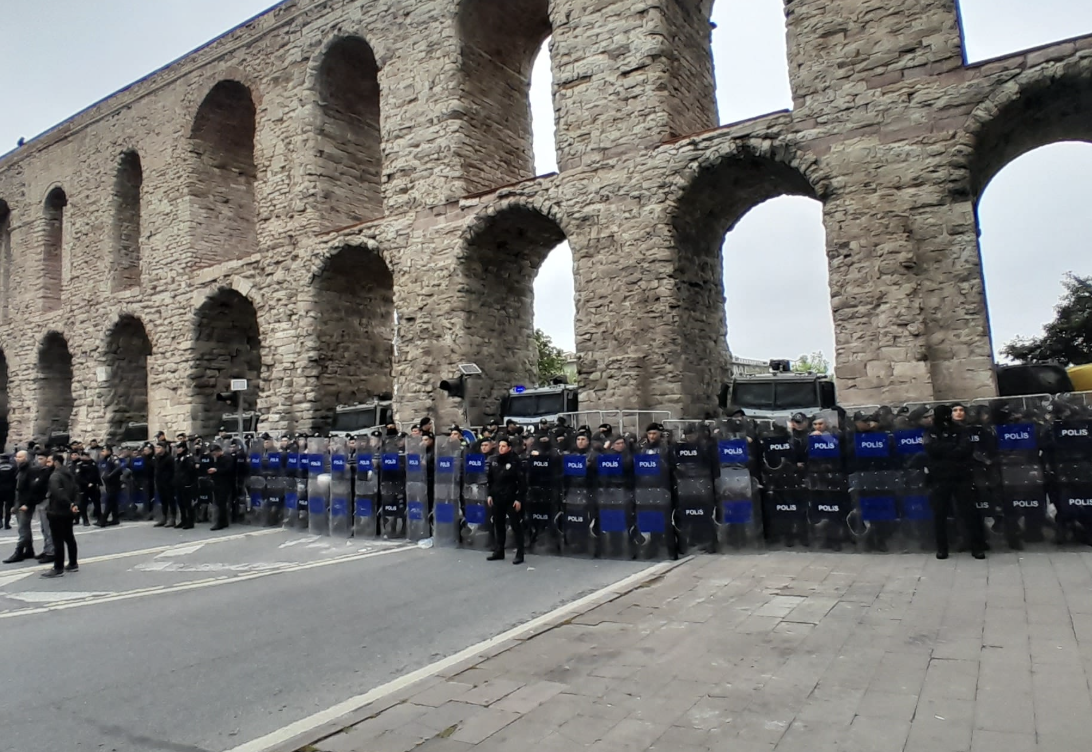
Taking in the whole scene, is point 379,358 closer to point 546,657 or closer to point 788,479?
point 788,479

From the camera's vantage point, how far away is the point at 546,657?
4.37 metres

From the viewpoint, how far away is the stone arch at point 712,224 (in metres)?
12.3

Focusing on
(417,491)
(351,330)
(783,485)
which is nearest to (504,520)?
(417,491)

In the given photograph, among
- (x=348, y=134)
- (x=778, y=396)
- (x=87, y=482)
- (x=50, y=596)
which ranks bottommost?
(x=50, y=596)

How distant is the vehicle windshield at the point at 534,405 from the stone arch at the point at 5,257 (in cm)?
2576

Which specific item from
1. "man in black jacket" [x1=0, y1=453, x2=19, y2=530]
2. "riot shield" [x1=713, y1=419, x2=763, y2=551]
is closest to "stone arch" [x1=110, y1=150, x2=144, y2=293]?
"man in black jacket" [x1=0, y1=453, x2=19, y2=530]

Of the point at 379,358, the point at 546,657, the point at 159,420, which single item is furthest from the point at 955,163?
the point at 159,420

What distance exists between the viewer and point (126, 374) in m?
23.1

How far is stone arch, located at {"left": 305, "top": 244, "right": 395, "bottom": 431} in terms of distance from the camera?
677 inches

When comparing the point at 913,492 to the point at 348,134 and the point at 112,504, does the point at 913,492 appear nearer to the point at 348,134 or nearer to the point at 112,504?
the point at 112,504

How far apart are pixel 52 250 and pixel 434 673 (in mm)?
29380

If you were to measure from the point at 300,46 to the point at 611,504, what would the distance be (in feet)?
53.0

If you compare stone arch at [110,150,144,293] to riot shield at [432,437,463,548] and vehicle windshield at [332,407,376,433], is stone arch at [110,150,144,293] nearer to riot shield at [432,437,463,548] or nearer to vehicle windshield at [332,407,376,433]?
vehicle windshield at [332,407,376,433]

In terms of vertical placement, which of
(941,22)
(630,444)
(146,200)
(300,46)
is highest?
(300,46)
